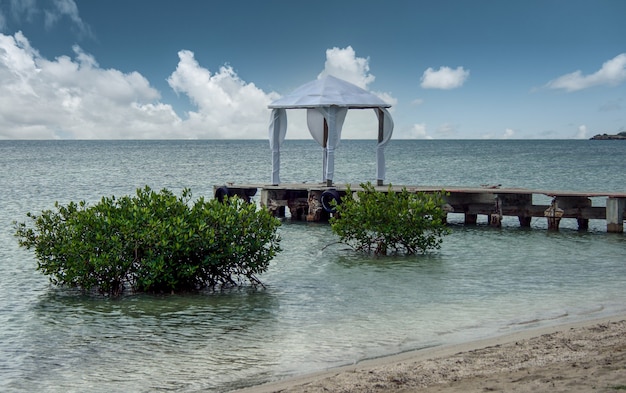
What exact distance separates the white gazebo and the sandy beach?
557 inches

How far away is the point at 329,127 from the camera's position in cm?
2381

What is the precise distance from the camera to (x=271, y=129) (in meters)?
25.3

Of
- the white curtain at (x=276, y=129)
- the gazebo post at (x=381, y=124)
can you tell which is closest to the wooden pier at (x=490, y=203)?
the white curtain at (x=276, y=129)

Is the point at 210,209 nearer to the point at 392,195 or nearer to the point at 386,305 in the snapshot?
the point at 386,305

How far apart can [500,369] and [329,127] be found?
1654 cm

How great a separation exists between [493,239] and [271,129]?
27.3ft

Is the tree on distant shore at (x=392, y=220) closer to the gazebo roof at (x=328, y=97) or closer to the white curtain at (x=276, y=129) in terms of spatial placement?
the gazebo roof at (x=328, y=97)

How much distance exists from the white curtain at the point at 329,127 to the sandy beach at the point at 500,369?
14431mm

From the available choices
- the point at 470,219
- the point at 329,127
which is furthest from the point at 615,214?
the point at 329,127

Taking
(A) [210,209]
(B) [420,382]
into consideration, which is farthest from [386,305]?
(B) [420,382]

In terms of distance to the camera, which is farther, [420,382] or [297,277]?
[297,277]

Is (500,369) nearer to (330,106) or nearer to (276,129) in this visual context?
(330,106)

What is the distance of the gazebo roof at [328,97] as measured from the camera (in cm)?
2298

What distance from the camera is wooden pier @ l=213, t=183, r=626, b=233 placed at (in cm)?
2191
